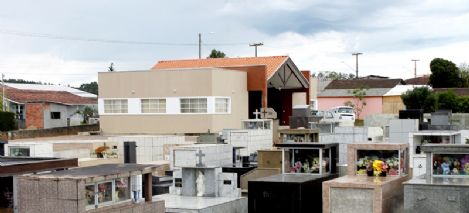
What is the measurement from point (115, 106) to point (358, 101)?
30.9 metres

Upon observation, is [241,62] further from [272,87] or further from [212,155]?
[212,155]

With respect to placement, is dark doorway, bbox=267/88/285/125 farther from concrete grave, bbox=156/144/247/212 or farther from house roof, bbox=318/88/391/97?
concrete grave, bbox=156/144/247/212

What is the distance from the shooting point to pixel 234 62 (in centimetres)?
4781

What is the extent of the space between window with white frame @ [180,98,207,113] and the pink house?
28.0 metres

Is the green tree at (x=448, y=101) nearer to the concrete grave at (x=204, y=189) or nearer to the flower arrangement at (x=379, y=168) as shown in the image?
the flower arrangement at (x=379, y=168)

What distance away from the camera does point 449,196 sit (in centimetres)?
1459

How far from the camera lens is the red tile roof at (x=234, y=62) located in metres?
45.4

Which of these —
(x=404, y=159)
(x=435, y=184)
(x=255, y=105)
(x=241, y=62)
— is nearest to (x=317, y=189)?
(x=404, y=159)

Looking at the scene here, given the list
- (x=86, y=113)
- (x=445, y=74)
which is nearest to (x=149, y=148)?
(x=86, y=113)

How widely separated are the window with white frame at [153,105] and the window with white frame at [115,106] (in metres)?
1.38

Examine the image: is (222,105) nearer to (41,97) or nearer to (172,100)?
(172,100)

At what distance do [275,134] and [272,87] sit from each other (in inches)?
562

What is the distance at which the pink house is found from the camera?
63.8 meters

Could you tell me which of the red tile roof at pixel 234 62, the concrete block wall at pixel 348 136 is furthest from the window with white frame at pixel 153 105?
the concrete block wall at pixel 348 136
